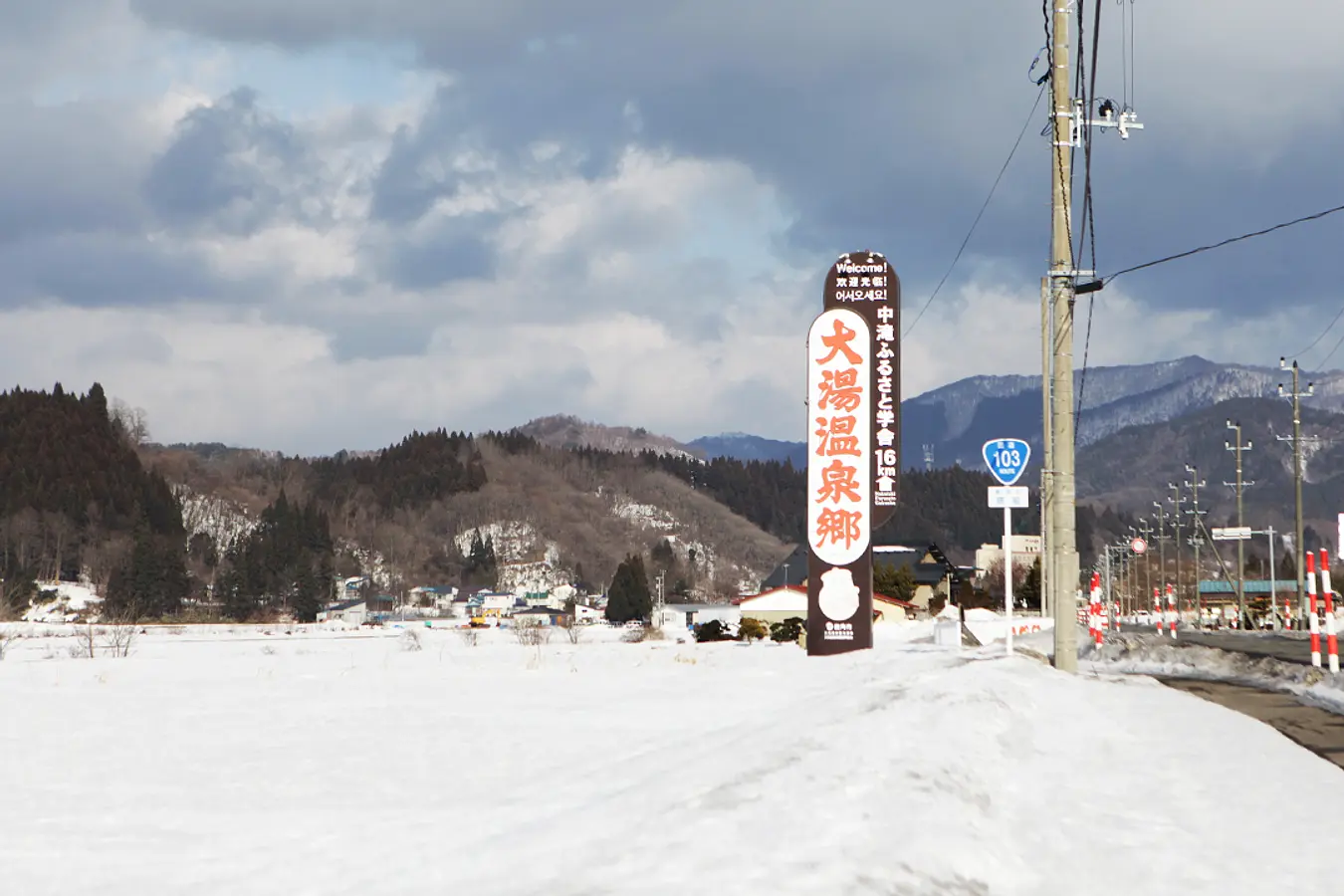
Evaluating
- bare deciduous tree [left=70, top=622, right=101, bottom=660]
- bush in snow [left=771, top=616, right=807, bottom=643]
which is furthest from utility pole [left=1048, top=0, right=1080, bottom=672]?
bush in snow [left=771, top=616, right=807, bottom=643]

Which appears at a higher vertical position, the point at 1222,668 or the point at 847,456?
the point at 847,456

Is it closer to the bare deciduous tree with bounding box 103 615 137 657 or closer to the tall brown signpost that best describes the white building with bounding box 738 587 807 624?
the bare deciduous tree with bounding box 103 615 137 657

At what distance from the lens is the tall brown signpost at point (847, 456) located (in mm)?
25375

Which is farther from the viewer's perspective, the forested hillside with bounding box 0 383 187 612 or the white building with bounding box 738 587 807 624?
the forested hillside with bounding box 0 383 187 612

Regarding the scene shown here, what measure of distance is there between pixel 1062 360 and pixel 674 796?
1496 centimetres

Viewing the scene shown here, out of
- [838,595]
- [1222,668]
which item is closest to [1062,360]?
[1222,668]

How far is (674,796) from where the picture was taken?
670 cm

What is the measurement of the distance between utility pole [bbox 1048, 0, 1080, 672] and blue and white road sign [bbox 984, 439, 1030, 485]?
2.01 feet

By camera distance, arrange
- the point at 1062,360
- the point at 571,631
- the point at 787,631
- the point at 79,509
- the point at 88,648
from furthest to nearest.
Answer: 1. the point at 79,509
2. the point at 571,631
3. the point at 787,631
4. the point at 88,648
5. the point at 1062,360

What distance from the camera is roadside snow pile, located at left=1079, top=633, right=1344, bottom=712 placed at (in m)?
15.4

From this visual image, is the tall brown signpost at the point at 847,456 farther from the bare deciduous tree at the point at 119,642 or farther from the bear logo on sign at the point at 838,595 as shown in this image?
the bare deciduous tree at the point at 119,642

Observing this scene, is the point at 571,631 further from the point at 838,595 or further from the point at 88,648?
the point at 838,595

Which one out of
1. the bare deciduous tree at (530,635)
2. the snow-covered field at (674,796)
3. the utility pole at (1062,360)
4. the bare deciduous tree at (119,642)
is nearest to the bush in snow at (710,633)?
the bare deciduous tree at (530,635)

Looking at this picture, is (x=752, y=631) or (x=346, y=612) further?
(x=346, y=612)
